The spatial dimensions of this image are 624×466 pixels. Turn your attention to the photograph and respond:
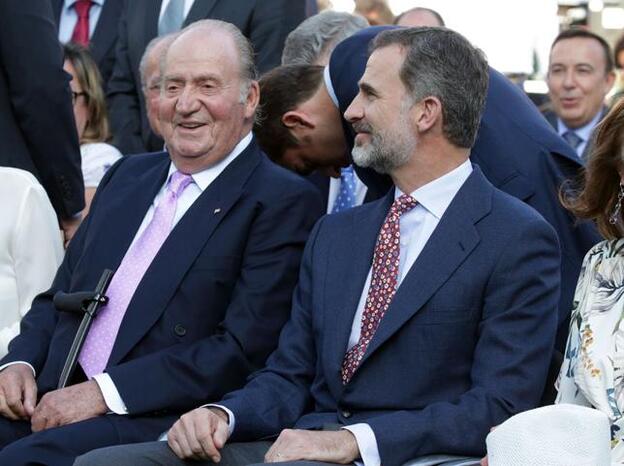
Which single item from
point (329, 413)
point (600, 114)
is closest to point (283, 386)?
point (329, 413)

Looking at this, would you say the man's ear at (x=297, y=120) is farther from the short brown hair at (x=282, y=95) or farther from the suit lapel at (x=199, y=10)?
the suit lapel at (x=199, y=10)

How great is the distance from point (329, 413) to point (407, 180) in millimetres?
765

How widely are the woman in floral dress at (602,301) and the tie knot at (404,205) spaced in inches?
19.1

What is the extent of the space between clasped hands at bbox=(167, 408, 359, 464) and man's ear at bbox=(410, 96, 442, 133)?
1.01 metres

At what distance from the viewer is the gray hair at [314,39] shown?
6.48 meters

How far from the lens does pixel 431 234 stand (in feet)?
14.4

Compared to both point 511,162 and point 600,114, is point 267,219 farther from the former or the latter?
point 600,114

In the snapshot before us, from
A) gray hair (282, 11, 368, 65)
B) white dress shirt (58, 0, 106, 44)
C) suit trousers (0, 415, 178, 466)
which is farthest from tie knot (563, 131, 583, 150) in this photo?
suit trousers (0, 415, 178, 466)

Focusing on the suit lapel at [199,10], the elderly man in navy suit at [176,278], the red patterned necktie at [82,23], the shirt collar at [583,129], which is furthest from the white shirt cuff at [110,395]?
the shirt collar at [583,129]

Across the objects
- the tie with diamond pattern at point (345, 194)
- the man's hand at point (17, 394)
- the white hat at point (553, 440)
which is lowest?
the man's hand at point (17, 394)

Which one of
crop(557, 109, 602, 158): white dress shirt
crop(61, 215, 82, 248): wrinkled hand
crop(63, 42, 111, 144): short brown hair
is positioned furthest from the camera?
crop(557, 109, 602, 158): white dress shirt

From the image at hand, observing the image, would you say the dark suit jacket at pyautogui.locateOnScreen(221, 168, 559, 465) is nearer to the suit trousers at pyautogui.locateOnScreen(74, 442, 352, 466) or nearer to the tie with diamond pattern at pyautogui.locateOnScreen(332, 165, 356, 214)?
the suit trousers at pyautogui.locateOnScreen(74, 442, 352, 466)

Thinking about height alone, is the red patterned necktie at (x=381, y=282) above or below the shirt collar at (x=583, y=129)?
above

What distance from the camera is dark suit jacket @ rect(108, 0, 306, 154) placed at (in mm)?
7129
